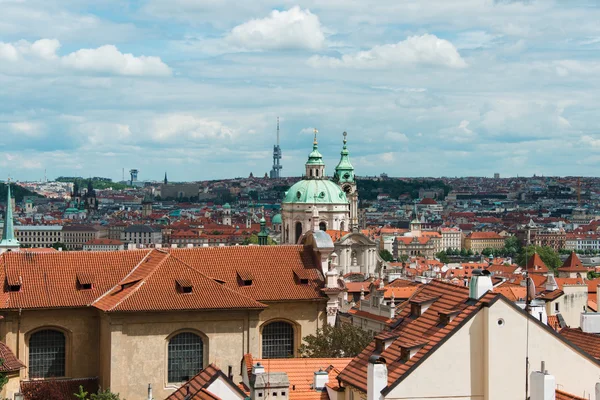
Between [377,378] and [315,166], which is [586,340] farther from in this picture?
[315,166]

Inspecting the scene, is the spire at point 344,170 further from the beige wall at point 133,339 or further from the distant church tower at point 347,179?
the beige wall at point 133,339

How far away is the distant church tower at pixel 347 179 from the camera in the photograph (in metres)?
132

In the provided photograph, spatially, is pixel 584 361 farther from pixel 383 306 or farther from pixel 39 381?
pixel 383 306

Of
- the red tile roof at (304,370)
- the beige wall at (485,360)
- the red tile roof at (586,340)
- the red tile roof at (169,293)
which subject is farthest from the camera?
the red tile roof at (169,293)

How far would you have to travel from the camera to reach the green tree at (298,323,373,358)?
1305 inches

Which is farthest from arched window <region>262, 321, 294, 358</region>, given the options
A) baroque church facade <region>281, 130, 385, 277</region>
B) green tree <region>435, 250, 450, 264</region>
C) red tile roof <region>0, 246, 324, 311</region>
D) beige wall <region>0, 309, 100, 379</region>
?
green tree <region>435, 250, 450, 264</region>

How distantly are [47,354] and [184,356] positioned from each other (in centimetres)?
374

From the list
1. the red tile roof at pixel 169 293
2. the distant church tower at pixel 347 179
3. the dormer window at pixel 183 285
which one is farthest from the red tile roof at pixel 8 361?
the distant church tower at pixel 347 179

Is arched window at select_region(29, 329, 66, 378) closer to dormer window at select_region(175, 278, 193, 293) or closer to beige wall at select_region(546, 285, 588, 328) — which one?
dormer window at select_region(175, 278, 193, 293)

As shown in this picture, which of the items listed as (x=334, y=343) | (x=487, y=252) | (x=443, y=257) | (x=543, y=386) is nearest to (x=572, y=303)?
(x=334, y=343)

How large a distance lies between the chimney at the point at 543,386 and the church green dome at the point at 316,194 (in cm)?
9293

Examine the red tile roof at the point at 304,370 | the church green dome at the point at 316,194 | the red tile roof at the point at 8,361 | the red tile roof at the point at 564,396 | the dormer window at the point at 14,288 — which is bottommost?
the red tile roof at the point at 8,361

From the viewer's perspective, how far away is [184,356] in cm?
3278

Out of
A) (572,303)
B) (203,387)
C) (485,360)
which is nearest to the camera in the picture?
(485,360)
